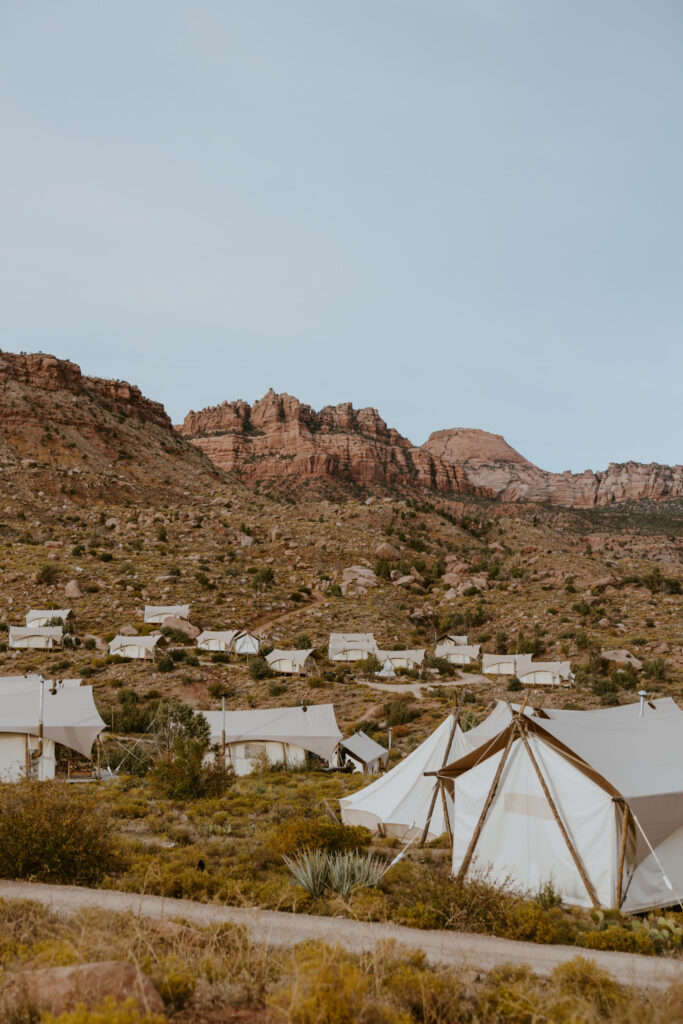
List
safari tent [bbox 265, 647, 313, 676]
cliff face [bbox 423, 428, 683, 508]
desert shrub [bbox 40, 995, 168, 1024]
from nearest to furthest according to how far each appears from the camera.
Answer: desert shrub [bbox 40, 995, 168, 1024] < safari tent [bbox 265, 647, 313, 676] < cliff face [bbox 423, 428, 683, 508]

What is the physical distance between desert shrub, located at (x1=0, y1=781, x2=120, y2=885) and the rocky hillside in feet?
197

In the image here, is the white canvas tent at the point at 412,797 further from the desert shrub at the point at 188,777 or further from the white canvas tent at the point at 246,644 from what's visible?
the white canvas tent at the point at 246,644

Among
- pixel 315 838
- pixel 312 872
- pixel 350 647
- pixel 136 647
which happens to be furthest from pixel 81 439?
pixel 312 872

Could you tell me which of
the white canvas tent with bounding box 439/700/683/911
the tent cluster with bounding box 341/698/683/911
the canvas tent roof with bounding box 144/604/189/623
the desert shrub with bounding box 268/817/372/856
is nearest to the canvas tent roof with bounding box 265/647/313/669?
the canvas tent roof with bounding box 144/604/189/623

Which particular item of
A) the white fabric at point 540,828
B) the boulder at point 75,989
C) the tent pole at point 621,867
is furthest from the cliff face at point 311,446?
the boulder at point 75,989

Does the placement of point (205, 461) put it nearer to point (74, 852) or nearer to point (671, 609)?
point (671, 609)

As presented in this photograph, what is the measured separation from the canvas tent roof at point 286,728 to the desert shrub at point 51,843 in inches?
533

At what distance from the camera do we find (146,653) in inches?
1617

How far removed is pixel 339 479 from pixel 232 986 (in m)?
125

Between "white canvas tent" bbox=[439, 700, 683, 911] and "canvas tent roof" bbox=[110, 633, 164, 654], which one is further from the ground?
"white canvas tent" bbox=[439, 700, 683, 911]

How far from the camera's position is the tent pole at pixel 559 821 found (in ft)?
34.3

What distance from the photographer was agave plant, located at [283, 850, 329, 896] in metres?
10.6

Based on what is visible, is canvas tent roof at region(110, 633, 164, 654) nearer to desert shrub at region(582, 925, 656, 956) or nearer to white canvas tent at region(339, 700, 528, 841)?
white canvas tent at region(339, 700, 528, 841)

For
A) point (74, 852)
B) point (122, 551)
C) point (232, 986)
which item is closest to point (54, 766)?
point (74, 852)
